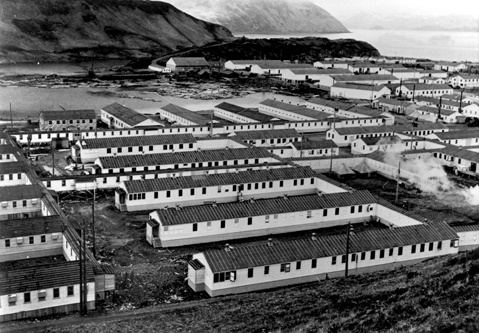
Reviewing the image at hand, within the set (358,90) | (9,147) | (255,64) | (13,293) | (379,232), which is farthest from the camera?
(255,64)

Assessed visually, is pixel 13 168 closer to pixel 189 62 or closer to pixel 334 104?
pixel 334 104

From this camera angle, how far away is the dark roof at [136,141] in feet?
163

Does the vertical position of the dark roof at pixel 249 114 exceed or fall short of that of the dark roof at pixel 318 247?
it exceeds it

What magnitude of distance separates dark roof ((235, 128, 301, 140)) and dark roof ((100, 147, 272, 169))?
741 centimetres

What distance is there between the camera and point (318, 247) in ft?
91.0

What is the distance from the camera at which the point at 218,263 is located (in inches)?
1013

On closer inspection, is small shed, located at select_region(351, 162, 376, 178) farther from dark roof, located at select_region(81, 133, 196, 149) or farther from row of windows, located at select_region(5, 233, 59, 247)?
row of windows, located at select_region(5, 233, 59, 247)

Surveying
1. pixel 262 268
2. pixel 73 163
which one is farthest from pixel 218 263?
pixel 73 163

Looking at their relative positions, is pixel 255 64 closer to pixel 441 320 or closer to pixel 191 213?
pixel 191 213

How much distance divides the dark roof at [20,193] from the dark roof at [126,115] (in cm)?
2571

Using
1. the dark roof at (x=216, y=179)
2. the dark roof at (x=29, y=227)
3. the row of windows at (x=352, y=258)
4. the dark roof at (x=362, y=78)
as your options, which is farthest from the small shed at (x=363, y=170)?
the dark roof at (x=362, y=78)

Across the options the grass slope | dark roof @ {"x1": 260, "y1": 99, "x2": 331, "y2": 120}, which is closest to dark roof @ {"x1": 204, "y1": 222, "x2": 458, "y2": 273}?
the grass slope

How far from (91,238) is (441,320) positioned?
21563 millimetres

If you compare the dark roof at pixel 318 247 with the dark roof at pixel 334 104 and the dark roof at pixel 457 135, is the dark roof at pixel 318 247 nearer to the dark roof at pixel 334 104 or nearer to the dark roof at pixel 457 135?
the dark roof at pixel 457 135
